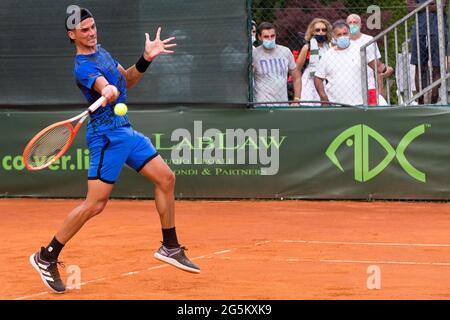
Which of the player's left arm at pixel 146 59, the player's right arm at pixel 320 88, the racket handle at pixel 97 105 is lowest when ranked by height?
the racket handle at pixel 97 105

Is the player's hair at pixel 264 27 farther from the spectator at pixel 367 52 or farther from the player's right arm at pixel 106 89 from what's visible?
the player's right arm at pixel 106 89

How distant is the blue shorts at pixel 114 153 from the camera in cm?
734

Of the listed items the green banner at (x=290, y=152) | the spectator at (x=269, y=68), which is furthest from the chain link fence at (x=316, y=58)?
the green banner at (x=290, y=152)

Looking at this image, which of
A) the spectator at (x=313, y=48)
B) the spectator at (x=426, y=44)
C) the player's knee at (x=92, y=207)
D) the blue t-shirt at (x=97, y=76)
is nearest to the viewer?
the player's knee at (x=92, y=207)

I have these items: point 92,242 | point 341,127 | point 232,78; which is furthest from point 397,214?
point 92,242

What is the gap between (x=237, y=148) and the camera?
1304cm

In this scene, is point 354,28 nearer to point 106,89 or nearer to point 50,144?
point 50,144

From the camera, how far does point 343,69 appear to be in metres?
13.1

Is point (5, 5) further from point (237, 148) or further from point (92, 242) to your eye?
point (92, 242)

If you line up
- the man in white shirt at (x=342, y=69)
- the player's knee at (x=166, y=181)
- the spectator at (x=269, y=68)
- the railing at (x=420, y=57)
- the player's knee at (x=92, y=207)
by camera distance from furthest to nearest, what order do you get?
the spectator at (x=269, y=68)
the man in white shirt at (x=342, y=69)
the railing at (x=420, y=57)
the player's knee at (x=166, y=181)
the player's knee at (x=92, y=207)

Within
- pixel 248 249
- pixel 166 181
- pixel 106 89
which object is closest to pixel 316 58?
pixel 248 249

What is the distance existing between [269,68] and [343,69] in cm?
93

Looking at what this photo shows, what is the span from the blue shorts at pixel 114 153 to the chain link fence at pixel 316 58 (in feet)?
18.0

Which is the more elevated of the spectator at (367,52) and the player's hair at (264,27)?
the player's hair at (264,27)
